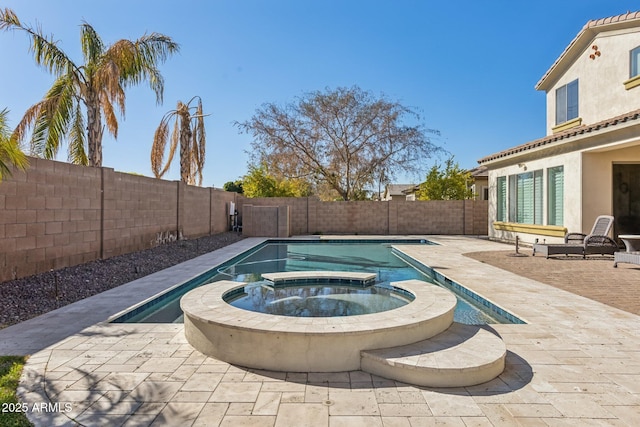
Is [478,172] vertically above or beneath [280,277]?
above

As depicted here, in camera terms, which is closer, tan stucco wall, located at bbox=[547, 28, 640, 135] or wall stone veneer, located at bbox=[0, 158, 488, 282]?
wall stone veneer, located at bbox=[0, 158, 488, 282]

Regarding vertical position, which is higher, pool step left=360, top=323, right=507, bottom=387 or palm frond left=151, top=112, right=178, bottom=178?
palm frond left=151, top=112, right=178, bottom=178

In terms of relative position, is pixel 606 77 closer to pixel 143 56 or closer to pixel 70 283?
pixel 143 56

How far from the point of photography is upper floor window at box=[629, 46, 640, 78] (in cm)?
1066

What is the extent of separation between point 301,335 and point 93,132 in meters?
9.19

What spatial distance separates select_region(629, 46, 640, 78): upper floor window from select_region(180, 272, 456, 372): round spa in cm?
1113

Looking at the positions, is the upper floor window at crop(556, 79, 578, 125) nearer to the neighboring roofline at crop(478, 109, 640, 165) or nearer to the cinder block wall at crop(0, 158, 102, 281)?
the neighboring roofline at crop(478, 109, 640, 165)

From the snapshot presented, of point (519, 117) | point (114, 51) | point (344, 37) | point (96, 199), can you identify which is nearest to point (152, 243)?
point (96, 199)

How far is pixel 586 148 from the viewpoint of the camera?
35.3 ft

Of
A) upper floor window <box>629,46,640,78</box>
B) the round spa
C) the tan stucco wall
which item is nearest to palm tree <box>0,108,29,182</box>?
the round spa

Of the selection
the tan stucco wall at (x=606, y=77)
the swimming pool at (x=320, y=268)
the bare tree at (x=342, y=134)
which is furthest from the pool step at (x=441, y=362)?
the bare tree at (x=342, y=134)

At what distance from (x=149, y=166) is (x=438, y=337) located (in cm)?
1438

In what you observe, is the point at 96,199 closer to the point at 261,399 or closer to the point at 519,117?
the point at 261,399

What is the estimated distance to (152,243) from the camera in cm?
1158
